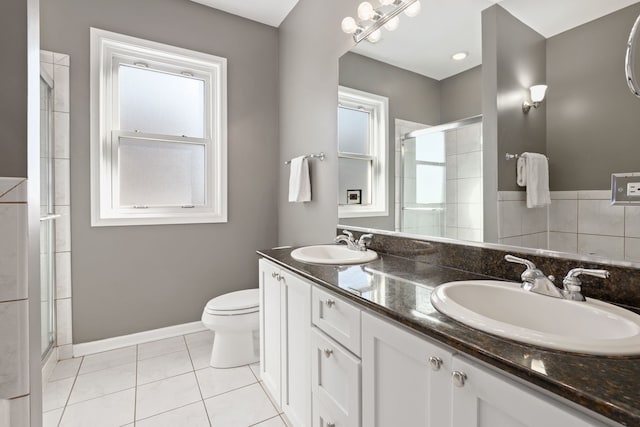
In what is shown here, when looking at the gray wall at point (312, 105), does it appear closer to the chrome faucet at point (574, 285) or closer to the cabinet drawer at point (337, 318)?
the cabinet drawer at point (337, 318)

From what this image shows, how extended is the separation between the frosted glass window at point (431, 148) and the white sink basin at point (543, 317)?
0.66 metres

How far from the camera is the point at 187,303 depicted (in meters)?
2.54

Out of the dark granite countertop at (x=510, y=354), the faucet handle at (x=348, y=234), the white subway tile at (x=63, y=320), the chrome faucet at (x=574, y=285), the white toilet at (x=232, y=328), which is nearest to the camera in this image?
the dark granite countertop at (x=510, y=354)

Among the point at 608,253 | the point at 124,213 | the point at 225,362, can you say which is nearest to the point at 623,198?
the point at 608,253

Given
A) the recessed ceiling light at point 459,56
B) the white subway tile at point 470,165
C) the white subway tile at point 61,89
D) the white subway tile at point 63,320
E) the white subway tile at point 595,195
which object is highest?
the white subway tile at point 61,89

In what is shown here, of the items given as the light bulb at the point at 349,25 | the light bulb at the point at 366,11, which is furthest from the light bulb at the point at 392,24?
the light bulb at the point at 349,25

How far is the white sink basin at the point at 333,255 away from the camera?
1475 millimetres

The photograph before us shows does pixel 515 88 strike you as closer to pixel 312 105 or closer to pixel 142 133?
pixel 312 105

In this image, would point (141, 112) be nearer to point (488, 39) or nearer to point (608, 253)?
point (488, 39)

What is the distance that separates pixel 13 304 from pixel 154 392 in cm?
127

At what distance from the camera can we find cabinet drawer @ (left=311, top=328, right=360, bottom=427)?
1.02m

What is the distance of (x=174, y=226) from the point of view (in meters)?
2.47

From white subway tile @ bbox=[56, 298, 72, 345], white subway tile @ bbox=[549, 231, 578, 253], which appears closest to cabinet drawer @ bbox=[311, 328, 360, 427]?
white subway tile @ bbox=[549, 231, 578, 253]

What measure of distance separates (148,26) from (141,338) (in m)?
2.39
